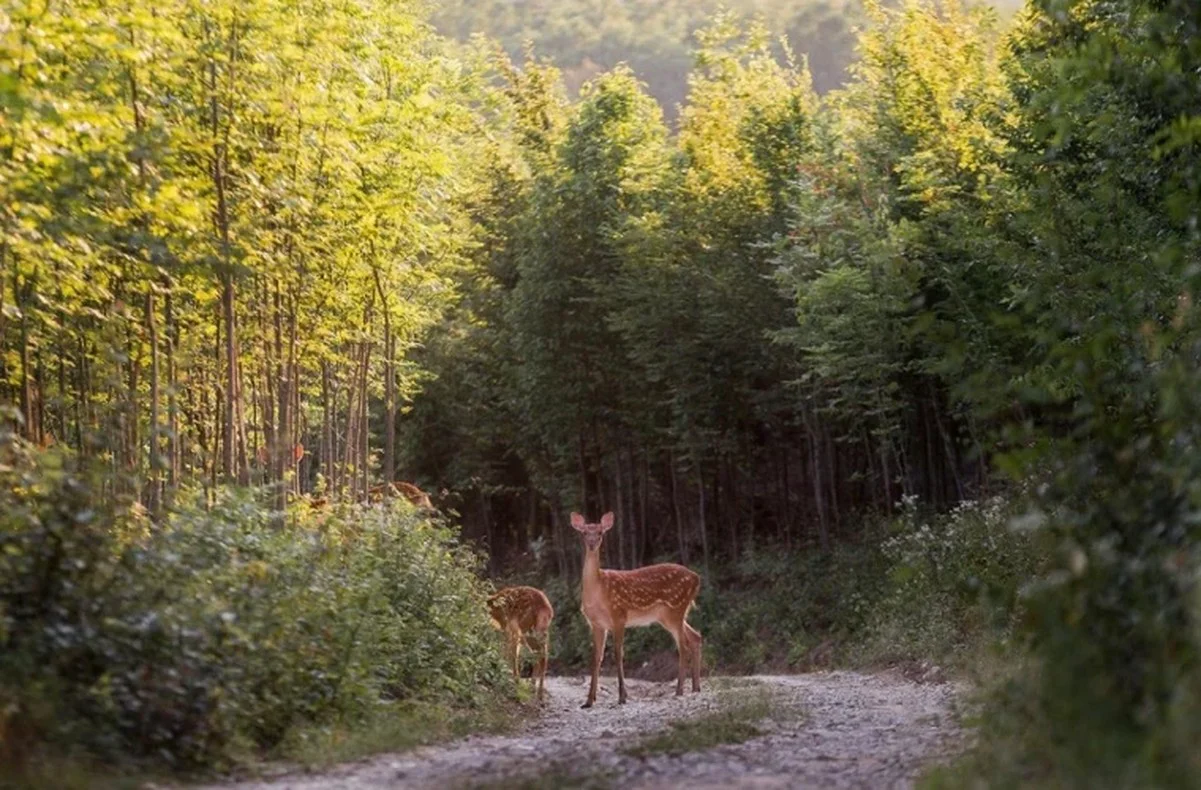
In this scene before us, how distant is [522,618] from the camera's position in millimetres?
19875

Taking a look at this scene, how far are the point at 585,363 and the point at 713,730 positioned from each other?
27.4m

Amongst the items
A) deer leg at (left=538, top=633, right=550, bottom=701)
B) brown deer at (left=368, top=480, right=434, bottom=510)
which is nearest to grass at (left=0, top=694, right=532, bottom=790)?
deer leg at (left=538, top=633, right=550, bottom=701)

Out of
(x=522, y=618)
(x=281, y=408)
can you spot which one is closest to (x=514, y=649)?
(x=522, y=618)

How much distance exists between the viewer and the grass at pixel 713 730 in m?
10.8

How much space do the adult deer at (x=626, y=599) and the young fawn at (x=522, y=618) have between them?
56 centimetres

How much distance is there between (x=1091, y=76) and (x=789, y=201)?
22461mm

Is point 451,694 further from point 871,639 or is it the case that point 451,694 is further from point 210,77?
point 871,639

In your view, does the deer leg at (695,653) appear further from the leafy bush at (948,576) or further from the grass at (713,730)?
the grass at (713,730)

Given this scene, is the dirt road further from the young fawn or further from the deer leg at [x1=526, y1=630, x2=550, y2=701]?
the young fawn

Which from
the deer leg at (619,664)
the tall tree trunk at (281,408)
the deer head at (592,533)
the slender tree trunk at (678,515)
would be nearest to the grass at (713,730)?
the deer leg at (619,664)

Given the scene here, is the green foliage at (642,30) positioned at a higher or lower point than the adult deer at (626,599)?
higher

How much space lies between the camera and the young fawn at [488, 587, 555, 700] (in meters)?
19.8

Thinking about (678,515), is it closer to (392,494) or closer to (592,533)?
(392,494)

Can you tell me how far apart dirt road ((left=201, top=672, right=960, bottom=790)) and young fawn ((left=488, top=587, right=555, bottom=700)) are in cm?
277
